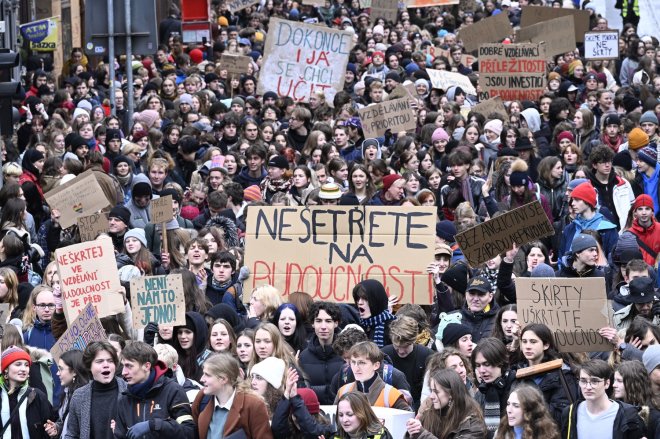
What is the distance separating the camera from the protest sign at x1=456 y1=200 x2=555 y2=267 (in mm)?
12180

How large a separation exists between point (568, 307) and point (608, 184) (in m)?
5.10

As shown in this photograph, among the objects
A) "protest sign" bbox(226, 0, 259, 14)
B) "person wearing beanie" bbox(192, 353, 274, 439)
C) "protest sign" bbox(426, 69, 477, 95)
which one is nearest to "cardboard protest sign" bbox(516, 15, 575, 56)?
"protest sign" bbox(426, 69, 477, 95)

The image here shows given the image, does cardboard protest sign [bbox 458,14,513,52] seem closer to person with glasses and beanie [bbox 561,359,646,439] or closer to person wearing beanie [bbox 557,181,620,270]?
person wearing beanie [bbox 557,181,620,270]

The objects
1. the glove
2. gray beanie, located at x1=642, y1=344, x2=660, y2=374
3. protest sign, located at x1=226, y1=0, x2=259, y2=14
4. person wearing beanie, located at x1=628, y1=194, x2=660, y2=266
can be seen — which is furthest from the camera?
protest sign, located at x1=226, y1=0, x2=259, y2=14

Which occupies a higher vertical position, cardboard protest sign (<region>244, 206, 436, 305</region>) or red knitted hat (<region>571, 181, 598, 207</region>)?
red knitted hat (<region>571, 181, 598, 207</region>)

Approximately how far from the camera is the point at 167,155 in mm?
17766

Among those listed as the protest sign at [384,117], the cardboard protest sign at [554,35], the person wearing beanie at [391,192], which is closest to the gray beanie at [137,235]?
the person wearing beanie at [391,192]

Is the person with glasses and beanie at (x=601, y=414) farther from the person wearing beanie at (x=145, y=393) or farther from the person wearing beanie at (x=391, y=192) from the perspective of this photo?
the person wearing beanie at (x=391, y=192)

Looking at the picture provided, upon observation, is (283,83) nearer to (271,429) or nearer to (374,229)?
(374,229)

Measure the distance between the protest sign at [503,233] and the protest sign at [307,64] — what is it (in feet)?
A: 35.8

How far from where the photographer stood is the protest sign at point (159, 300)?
1121 centimetres

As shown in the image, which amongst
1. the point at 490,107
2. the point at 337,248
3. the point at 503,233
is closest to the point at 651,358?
the point at 503,233

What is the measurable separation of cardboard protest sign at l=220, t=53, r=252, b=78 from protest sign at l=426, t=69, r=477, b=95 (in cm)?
295

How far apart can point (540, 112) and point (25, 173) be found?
679cm
